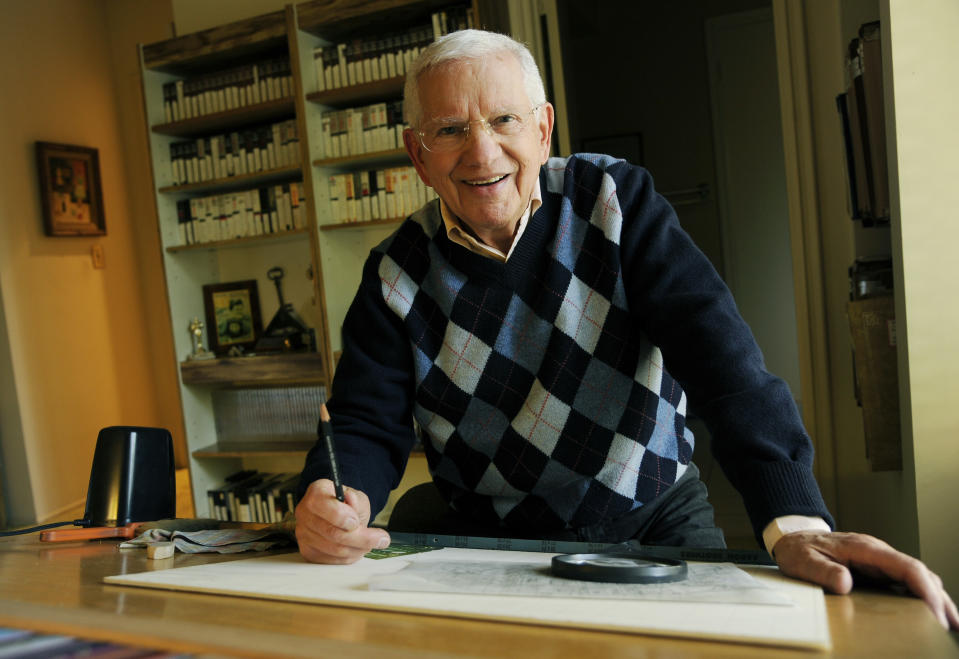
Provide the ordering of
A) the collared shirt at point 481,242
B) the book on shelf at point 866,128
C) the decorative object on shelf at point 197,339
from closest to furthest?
1. the collared shirt at point 481,242
2. the book on shelf at point 866,128
3. the decorative object on shelf at point 197,339

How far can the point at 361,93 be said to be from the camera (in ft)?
11.5

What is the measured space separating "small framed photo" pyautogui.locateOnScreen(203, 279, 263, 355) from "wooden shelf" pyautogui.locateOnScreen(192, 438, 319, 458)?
50cm

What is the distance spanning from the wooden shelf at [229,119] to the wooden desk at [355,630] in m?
3.10

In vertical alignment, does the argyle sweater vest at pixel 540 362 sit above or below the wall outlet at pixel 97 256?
below

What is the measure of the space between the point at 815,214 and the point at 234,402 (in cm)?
294

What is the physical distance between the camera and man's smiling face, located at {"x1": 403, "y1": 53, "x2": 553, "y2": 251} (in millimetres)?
1206

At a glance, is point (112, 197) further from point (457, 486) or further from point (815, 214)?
point (457, 486)

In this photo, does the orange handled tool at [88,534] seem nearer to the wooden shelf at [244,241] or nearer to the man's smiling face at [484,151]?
the man's smiling face at [484,151]

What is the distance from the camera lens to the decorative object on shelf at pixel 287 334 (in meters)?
3.91

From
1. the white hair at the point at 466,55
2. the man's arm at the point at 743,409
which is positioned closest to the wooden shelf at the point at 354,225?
the white hair at the point at 466,55

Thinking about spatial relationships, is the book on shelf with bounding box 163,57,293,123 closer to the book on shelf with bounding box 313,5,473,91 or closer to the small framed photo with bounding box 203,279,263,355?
the book on shelf with bounding box 313,5,473,91

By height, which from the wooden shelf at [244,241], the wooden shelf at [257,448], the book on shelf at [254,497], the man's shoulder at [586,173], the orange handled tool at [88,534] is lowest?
the book on shelf at [254,497]


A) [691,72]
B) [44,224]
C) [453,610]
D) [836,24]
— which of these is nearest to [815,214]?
[836,24]

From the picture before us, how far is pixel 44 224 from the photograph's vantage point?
4938 mm
